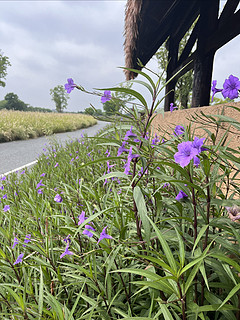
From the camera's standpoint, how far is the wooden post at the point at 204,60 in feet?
9.45

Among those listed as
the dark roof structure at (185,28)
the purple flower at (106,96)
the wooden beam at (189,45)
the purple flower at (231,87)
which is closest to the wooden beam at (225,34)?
the dark roof structure at (185,28)

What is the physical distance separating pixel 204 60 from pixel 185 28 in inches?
84.8

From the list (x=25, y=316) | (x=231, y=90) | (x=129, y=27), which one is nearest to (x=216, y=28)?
(x=129, y=27)

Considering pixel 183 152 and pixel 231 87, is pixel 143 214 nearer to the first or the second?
pixel 183 152

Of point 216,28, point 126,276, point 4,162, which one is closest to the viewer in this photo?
point 126,276

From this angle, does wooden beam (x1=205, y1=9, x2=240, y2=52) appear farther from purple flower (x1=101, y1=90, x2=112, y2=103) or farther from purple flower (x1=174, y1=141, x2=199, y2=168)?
purple flower (x1=174, y1=141, x2=199, y2=168)

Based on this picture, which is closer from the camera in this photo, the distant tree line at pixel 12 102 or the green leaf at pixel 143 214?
the green leaf at pixel 143 214

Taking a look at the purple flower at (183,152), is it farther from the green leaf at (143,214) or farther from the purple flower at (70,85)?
the purple flower at (70,85)

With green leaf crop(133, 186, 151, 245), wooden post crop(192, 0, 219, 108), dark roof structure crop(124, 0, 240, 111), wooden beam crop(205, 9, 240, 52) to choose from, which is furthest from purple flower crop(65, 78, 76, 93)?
wooden beam crop(205, 9, 240, 52)

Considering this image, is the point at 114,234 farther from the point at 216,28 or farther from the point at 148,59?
the point at 148,59

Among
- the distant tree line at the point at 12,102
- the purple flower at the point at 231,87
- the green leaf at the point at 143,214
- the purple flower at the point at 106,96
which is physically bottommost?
the green leaf at the point at 143,214

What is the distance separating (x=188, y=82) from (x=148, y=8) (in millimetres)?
7529

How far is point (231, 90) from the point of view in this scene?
2.48 ft

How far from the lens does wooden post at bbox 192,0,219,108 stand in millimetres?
2881
